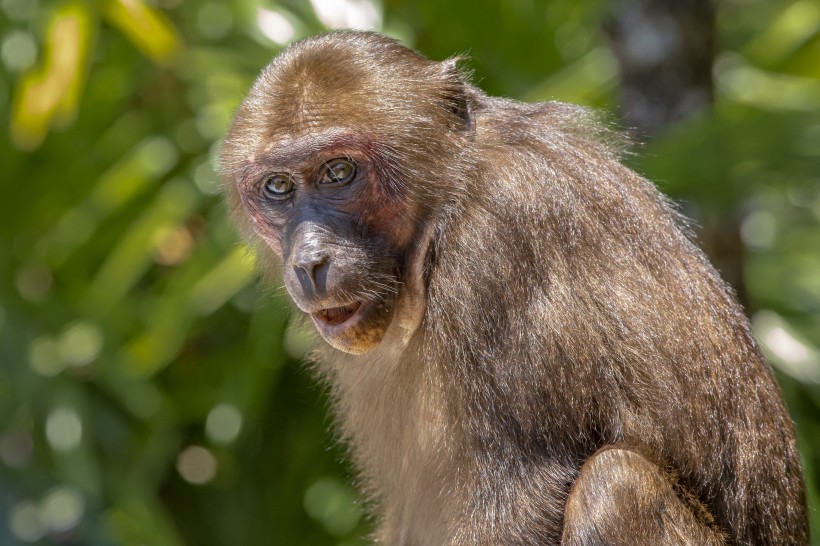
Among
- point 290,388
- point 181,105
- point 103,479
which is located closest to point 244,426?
point 290,388

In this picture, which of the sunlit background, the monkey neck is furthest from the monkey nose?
the sunlit background

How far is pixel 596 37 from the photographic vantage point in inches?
308

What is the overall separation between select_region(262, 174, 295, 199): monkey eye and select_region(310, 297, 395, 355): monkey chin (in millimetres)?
480

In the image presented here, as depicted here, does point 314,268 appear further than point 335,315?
No

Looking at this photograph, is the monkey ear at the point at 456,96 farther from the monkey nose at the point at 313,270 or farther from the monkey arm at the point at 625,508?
the monkey arm at the point at 625,508

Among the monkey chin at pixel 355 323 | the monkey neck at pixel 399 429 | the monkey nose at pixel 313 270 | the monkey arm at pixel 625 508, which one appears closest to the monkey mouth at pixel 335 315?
the monkey chin at pixel 355 323

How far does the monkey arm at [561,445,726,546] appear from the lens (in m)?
3.99

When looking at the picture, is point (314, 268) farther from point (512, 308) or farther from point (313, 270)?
point (512, 308)

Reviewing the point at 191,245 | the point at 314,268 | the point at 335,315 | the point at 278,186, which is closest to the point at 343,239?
the point at 314,268

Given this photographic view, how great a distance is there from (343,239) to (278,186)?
15.1 inches

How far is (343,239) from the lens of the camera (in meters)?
4.34

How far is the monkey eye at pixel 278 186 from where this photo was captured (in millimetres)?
4512

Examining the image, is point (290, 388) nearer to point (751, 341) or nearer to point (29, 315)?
point (29, 315)

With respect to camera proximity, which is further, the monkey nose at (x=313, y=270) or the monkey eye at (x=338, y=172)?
the monkey eye at (x=338, y=172)
